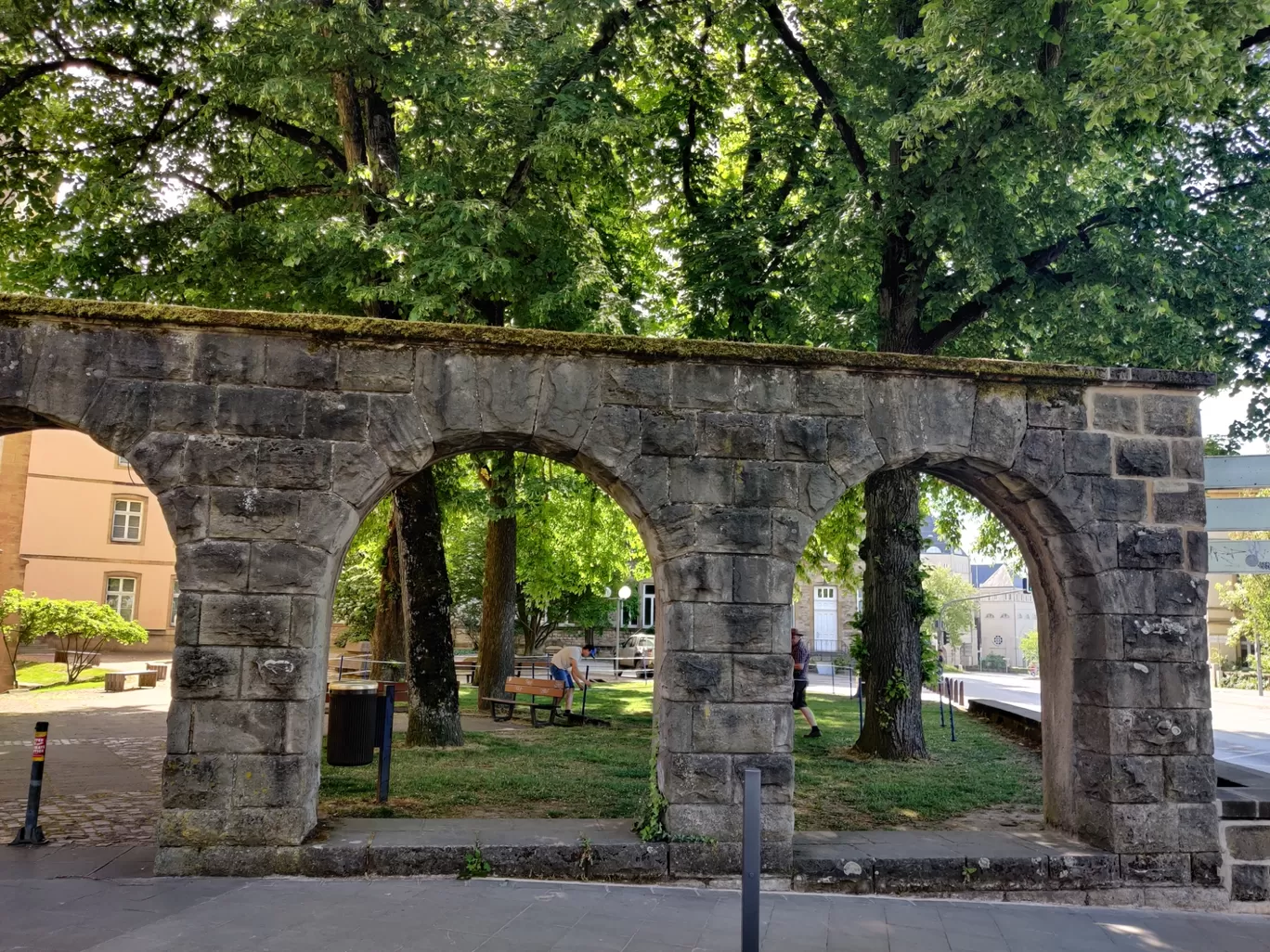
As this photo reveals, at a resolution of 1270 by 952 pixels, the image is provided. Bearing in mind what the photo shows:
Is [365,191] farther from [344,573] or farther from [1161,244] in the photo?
[344,573]

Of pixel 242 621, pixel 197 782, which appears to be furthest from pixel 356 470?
pixel 197 782

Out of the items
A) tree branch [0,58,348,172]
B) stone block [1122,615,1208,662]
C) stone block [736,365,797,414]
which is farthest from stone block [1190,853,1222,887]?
tree branch [0,58,348,172]

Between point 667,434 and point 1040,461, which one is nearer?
point 667,434

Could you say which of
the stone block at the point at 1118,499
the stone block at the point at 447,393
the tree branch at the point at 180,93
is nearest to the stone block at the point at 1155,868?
the stone block at the point at 1118,499

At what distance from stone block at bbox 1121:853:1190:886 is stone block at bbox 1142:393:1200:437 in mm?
3098

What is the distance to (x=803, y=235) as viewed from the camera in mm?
12828

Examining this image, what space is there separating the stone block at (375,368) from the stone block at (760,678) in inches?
121

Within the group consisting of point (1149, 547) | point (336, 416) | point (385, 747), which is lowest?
point (385, 747)

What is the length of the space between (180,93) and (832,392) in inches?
420

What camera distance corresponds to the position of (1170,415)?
7.20 m

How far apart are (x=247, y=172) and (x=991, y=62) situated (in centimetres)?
1020

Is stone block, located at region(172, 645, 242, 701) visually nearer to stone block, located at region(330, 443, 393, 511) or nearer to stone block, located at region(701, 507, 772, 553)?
stone block, located at region(330, 443, 393, 511)

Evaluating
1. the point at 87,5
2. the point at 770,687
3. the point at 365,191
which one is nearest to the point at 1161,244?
the point at 770,687

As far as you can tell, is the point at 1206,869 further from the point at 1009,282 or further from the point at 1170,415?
the point at 1009,282
